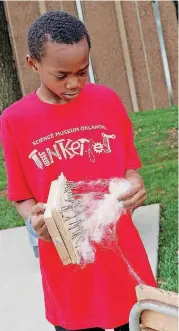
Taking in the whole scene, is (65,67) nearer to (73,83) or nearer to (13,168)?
(73,83)

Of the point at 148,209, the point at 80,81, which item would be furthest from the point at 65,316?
the point at 148,209

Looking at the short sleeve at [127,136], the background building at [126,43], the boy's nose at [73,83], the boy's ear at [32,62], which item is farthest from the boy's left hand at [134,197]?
the background building at [126,43]

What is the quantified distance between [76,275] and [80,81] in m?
0.56

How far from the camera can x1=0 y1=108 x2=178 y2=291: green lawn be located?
13.5ft

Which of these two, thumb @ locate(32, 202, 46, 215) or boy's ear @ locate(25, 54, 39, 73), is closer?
thumb @ locate(32, 202, 46, 215)

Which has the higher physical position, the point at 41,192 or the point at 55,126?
the point at 55,126

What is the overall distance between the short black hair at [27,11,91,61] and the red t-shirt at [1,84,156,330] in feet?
0.55

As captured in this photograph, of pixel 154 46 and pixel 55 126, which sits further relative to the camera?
pixel 154 46

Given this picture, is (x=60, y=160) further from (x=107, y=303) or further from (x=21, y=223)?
(x=21, y=223)

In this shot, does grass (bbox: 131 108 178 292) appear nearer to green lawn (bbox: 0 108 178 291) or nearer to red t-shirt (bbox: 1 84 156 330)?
green lawn (bbox: 0 108 178 291)

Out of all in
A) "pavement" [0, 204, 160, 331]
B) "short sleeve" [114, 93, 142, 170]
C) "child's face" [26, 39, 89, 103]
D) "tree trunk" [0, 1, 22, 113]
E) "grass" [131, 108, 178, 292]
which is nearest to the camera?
"child's face" [26, 39, 89, 103]

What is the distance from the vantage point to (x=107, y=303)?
5.95 feet

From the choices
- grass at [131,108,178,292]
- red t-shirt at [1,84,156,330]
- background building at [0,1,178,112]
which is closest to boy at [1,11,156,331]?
red t-shirt at [1,84,156,330]

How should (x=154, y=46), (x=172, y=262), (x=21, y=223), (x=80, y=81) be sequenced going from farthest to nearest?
(x=154, y=46) < (x=21, y=223) < (x=172, y=262) < (x=80, y=81)
